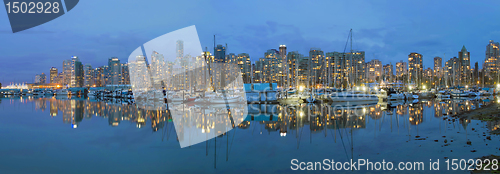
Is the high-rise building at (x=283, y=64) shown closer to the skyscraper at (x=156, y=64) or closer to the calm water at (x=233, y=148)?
the skyscraper at (x=156, y=64)

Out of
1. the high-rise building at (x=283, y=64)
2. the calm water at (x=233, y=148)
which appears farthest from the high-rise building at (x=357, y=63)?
the calm water at (x=233, y=148)

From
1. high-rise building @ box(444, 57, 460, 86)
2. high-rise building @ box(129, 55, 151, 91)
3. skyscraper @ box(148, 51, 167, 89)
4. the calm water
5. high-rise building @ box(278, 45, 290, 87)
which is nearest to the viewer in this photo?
the calm water

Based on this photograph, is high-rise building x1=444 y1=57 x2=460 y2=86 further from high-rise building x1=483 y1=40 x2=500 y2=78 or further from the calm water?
the calm water

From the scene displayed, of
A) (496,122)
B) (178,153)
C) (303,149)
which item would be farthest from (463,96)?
(178,153)

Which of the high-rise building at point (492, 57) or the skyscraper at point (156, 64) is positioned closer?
the skyscraper at point (156, 64)

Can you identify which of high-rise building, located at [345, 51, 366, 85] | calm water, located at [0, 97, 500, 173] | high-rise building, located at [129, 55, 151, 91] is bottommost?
calm water, located at [0, 97, 500, 173]

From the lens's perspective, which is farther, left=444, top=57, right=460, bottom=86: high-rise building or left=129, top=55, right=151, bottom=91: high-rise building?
left=444, top=57, right=460, bottom=86: high-rise building

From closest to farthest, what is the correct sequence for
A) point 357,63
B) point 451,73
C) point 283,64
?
point 357,63 < point 283,64 < point 451,73

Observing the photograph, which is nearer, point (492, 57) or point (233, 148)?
point (233, 148)

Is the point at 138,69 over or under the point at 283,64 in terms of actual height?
under

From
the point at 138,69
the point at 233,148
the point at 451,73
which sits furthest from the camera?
the point at 451,73

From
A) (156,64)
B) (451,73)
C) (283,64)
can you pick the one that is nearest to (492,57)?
(451,73)

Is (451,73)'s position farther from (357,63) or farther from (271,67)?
(271,67)

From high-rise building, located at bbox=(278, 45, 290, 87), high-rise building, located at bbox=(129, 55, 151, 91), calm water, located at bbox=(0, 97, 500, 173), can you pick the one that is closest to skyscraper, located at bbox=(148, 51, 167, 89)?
high-rise building, located at bbox=(129, 55, 151, 91)
